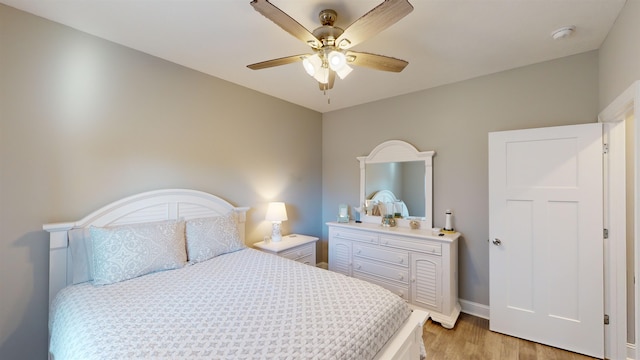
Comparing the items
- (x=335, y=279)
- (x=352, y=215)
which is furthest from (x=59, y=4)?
(x=352, y=215)

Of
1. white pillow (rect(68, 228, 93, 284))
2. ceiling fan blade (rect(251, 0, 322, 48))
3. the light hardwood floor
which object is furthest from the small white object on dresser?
white pillow (rect(68, 228, 93, 284))

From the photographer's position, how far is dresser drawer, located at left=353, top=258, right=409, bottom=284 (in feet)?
9.62

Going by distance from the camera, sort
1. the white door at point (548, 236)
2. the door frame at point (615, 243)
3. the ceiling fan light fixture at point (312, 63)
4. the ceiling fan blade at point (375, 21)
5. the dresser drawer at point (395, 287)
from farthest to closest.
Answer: the dresser drawer at point (395, 287) < the white door at point (548, 236) < the door frame at point (615, 243) < the ceiling fan light fixture at point (312, 63) < the ceiling fan blade at point (375, 21)

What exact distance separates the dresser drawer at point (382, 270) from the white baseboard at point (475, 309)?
2.30 ft

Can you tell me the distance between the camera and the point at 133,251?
1.92m

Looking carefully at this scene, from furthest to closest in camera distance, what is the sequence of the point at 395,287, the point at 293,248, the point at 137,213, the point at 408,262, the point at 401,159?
1. the point at 401,159
2. the point at 293,248
3. the point at 395,287
4. the point at 408,262
5. the point at 137,213

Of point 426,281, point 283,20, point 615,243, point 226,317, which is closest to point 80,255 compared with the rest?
point 226,317

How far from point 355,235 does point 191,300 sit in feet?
7.00

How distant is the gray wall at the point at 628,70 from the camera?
1.53 metres

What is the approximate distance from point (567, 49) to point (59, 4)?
3949mm

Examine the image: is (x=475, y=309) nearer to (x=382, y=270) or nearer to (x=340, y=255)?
(x=382, y=270)

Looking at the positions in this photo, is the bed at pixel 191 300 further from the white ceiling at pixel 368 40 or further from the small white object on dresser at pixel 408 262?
the white ceiling at pixel 368 40

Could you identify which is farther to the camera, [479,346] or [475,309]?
[475,309]

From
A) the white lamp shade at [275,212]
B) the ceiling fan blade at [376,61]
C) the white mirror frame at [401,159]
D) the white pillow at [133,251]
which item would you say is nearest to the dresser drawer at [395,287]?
the white mirror frame at [401,159]
